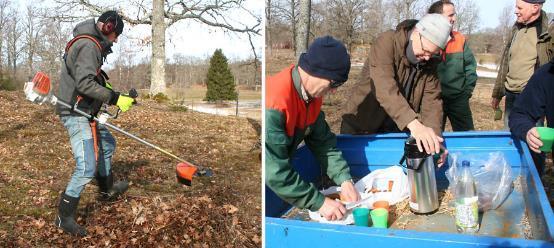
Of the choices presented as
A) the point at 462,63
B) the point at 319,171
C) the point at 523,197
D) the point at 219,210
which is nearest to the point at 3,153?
the point at 219,210

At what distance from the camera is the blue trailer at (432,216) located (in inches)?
55.3

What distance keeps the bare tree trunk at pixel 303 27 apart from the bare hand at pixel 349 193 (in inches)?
25.1

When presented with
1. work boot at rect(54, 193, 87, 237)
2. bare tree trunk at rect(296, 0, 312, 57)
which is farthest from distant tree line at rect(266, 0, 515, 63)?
work boot at rect(54, 193, 87, 237)

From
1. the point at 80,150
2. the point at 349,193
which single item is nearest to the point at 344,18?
the point at 349,193

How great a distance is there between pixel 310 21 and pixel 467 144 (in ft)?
3.73

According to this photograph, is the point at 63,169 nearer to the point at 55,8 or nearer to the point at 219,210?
the point at 219,210

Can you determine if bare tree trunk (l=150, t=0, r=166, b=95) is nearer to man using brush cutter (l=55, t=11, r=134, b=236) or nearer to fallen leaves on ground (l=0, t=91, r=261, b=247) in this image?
fallen leaves on ground (l=0, t=91, r=261, b=247)

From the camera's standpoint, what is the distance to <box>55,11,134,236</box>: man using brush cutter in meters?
3.19

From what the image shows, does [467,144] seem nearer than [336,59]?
No

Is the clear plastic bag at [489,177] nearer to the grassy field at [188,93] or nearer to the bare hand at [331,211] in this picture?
the bare hand at [331,211]

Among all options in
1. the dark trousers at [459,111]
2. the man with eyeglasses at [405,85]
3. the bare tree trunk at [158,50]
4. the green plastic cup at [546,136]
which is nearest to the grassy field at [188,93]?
the bare tree trunk at [158,50]

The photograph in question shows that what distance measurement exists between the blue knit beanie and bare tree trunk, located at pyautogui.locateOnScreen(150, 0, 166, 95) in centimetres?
1444

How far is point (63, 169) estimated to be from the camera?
18.3ft

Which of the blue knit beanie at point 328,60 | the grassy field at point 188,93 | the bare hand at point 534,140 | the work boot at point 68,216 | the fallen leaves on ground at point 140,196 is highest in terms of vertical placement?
the blue knit beanie at point 328,60
